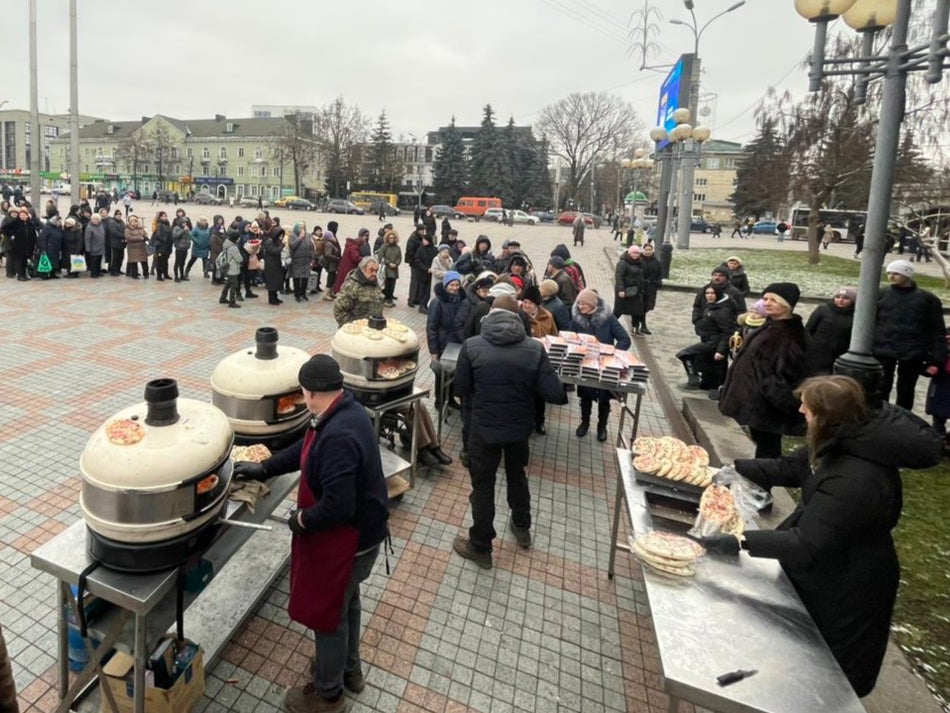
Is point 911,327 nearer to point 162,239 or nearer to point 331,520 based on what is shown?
point 331,520

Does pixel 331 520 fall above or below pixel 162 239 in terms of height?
below

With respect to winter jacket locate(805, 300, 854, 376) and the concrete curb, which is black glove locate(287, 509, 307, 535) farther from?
winter jacket locate(805, 300, 854, 376)

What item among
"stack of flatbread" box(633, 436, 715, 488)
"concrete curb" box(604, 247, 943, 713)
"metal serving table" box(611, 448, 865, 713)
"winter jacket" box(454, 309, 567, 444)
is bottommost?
"concrete curb" box(604, 247, 943, 713)

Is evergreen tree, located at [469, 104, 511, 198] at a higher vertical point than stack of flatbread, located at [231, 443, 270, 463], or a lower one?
higher

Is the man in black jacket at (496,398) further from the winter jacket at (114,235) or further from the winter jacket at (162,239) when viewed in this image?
the winter jacket at (114,235)

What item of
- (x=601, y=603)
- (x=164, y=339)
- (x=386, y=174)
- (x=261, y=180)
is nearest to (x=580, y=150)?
(x=386, y=174)

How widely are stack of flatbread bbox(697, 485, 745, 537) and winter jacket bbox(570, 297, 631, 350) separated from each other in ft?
12.6

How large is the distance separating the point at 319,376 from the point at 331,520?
0.68 metres

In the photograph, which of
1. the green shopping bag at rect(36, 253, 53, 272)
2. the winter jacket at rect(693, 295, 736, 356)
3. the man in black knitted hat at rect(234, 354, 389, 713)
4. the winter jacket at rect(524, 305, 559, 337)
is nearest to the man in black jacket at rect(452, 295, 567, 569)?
the man in black knitted hat at rect(234, 354, 389, 713)

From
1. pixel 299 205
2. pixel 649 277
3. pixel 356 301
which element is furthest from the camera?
pixel 299 205

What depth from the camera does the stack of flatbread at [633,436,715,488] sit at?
3.61 metres

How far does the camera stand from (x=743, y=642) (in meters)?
2.43

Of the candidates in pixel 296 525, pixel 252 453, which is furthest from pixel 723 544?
pixel 252 453

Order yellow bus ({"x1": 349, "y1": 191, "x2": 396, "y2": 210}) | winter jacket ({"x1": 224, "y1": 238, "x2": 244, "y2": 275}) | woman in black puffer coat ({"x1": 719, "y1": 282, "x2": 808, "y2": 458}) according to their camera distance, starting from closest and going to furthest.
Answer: woman in black puffer coat ({"x1": 719, "y1": 282, "x2": 808, "y2": 458}), winter jacket ({"x1": 224, "y1": 238, "x2": 244, "y2": 275}), yellow bus ({"x1": 349, "y1": 191, "x2": 396, "y2": 210})
